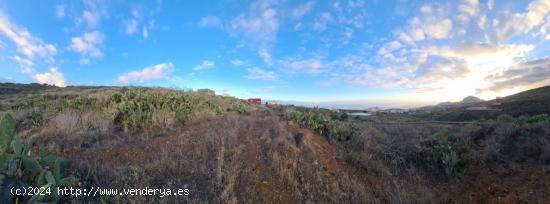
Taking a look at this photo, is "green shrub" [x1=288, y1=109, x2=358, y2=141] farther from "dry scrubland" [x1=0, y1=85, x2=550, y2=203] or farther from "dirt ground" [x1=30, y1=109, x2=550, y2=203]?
"dirt ground" [x1=30, y1=109, x2=550, y2=203]

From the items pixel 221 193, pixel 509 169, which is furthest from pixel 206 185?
pixel 509 169

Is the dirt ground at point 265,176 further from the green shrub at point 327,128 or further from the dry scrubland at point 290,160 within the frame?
the green shrub at point 327,128

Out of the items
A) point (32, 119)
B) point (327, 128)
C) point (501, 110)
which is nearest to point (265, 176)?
point (327, 128)

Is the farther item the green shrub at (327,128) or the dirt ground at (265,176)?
the green shrub at (327,128)

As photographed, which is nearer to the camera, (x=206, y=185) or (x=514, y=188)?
(x=206, y=185)

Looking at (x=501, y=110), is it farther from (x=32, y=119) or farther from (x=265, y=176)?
(x=32, y=119)

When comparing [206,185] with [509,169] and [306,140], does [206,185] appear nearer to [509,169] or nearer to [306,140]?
[306,140]

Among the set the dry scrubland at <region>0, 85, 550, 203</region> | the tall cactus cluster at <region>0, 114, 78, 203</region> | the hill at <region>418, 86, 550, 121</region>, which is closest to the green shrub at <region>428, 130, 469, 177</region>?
the dry scrubland at <region>0, 85, 550, 203</region>

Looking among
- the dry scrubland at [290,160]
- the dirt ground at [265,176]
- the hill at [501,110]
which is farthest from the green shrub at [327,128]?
the hill at [501,110]
